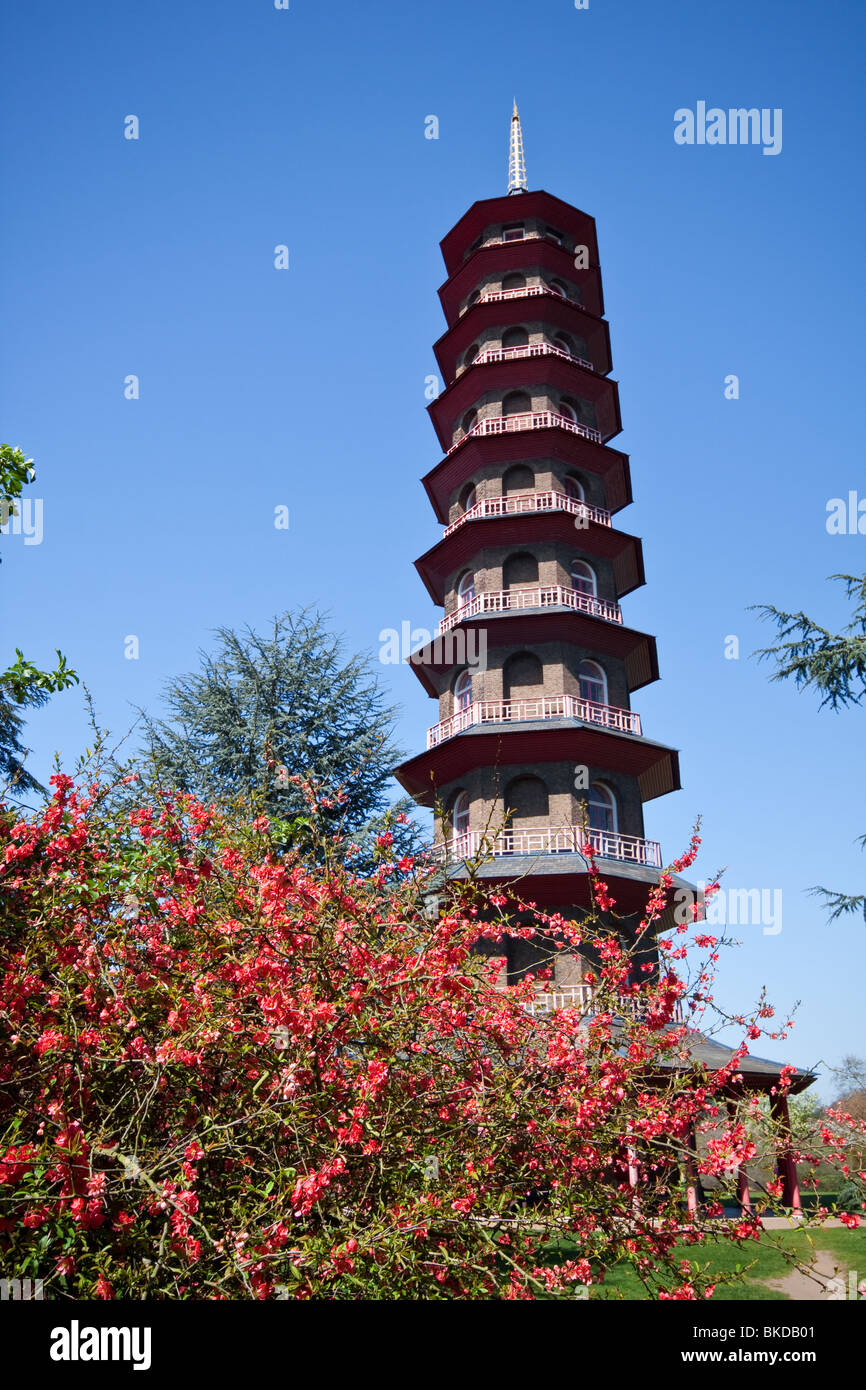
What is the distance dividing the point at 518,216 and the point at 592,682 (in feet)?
47.7

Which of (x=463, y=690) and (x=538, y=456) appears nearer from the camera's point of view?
(x=463, y=690)

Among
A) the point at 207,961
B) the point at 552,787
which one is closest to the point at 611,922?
the point at 552,787

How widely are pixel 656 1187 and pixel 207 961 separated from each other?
3113 mm

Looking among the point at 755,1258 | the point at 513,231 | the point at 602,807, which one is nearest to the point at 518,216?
the point at 513,231

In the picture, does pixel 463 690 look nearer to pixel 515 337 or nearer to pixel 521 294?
pixel 515 337

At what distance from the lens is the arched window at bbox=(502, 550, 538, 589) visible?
2092 centimetres

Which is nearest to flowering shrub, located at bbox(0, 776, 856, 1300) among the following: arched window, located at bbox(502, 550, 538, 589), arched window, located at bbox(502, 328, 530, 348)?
arched window, located at bbox(502, 550, 538, 589)

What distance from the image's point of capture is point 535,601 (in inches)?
800

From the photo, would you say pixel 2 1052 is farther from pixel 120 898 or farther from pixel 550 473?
pixel 550 473

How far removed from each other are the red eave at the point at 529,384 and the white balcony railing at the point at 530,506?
343cm

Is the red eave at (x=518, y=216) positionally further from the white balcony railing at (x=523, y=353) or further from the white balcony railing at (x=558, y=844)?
the white balcony railing at (x=558, y=844)

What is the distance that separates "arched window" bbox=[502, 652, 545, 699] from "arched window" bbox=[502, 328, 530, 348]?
9.51 metres

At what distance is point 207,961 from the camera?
5293 mm

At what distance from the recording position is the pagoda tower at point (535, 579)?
59.9 ft
